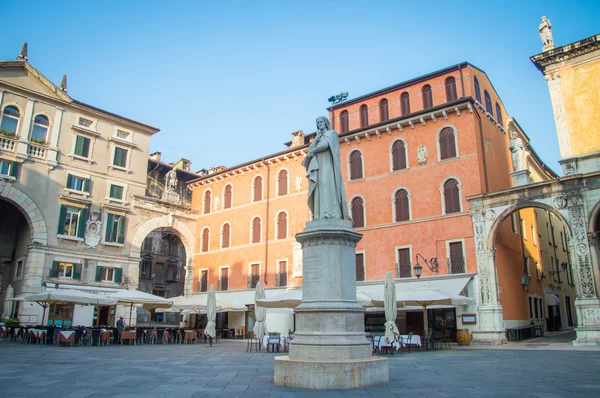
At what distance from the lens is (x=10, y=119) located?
91.7 feet

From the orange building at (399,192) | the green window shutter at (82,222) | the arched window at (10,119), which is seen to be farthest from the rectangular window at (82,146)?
the orange building at (399,192)

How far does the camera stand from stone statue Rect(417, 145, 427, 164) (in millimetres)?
25422

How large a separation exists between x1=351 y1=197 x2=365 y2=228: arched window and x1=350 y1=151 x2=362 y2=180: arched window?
1508mm

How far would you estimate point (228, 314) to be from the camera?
33.3 metres

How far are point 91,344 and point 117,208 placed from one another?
12.7 meters

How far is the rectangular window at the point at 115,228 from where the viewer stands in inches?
1244

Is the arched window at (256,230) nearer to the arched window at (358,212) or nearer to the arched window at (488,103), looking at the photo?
the arched window at (358,212)

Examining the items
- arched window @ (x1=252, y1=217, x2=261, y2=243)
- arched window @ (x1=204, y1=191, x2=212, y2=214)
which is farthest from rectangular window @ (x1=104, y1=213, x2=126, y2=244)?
arched window @ (x1=252, y1=217, x2=261, y2=243)

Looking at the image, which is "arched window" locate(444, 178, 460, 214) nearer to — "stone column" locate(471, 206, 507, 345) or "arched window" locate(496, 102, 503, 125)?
"stone column" locate(471, 206, 507, 345)

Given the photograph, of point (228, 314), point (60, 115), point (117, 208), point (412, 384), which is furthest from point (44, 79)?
point (412, 384)

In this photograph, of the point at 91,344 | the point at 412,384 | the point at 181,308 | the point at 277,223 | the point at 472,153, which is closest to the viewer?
A: the point at 412,384

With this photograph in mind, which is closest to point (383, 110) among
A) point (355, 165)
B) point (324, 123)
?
point (355, 165)

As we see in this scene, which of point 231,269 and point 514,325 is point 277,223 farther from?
point 514,325

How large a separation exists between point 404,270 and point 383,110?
10.5 meters
